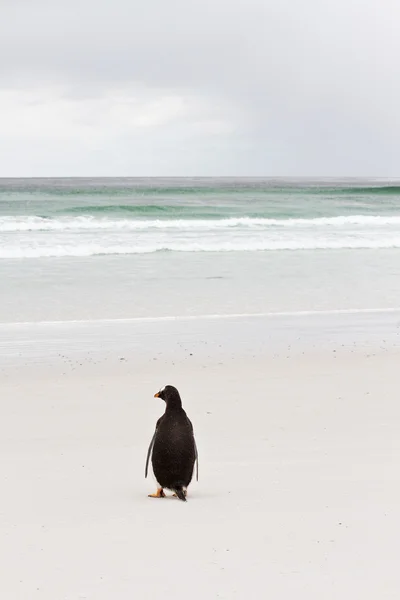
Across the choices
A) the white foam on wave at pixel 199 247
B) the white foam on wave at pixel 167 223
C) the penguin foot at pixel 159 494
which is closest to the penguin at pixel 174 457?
the penguin foot at pixel 159 494

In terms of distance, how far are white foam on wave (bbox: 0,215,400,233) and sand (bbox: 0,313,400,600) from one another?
18846 mm

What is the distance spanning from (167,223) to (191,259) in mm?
10462

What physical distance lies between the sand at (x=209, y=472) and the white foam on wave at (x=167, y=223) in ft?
61.8

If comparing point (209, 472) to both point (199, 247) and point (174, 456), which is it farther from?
point (199, 247)

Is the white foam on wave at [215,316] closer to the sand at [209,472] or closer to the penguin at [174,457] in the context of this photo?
the sand at [209,472]

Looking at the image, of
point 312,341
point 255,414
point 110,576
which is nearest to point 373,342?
point 312,341

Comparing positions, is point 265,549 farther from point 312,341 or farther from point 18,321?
point 18,321

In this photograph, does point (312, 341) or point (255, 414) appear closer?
point (255, 414)

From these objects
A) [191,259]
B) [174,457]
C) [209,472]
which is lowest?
[191,259]

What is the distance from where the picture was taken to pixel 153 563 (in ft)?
10.5

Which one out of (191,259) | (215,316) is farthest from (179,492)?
(191,259)

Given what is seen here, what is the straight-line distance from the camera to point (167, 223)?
29.3 metres

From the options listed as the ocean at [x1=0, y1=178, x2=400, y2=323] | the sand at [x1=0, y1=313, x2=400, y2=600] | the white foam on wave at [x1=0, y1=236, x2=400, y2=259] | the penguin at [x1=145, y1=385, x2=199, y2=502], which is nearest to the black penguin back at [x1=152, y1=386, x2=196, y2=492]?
the penguin at [x1=145, y1=385, x2=199, y2=502]

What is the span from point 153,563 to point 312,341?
19.6 ft
